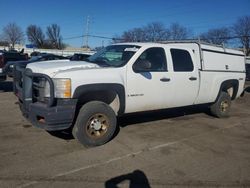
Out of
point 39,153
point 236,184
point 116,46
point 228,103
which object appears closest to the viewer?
point 236,184

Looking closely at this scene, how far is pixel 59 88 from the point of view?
498 cm

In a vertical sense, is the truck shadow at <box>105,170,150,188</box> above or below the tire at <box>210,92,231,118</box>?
below

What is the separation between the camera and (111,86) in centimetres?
552

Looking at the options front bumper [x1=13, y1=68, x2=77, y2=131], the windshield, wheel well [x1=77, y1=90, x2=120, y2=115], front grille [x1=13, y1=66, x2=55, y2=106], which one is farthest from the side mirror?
front grille [x1=13, y1=66, x2=55, y2=106]

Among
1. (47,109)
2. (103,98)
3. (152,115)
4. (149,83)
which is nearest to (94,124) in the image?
(103,98)

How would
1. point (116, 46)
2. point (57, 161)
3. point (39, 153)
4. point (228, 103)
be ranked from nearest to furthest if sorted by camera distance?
point (57, 161) → point (39, 153) → point (116, 46) → point (228, 103)

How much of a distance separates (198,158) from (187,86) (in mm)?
2238

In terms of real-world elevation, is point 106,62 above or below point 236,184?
above

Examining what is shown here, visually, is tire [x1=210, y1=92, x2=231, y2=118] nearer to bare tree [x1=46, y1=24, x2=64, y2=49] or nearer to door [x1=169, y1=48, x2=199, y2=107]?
door [x1=169, y1=48, x2=199, y2=107]

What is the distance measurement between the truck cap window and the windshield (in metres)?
1.01

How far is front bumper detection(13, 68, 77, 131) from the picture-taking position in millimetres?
4922

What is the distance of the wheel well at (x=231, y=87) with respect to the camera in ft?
27.7

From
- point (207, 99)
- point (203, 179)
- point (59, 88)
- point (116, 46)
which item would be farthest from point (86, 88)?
point (207, 99)

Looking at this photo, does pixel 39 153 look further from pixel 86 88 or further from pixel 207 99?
pixel 207 99
